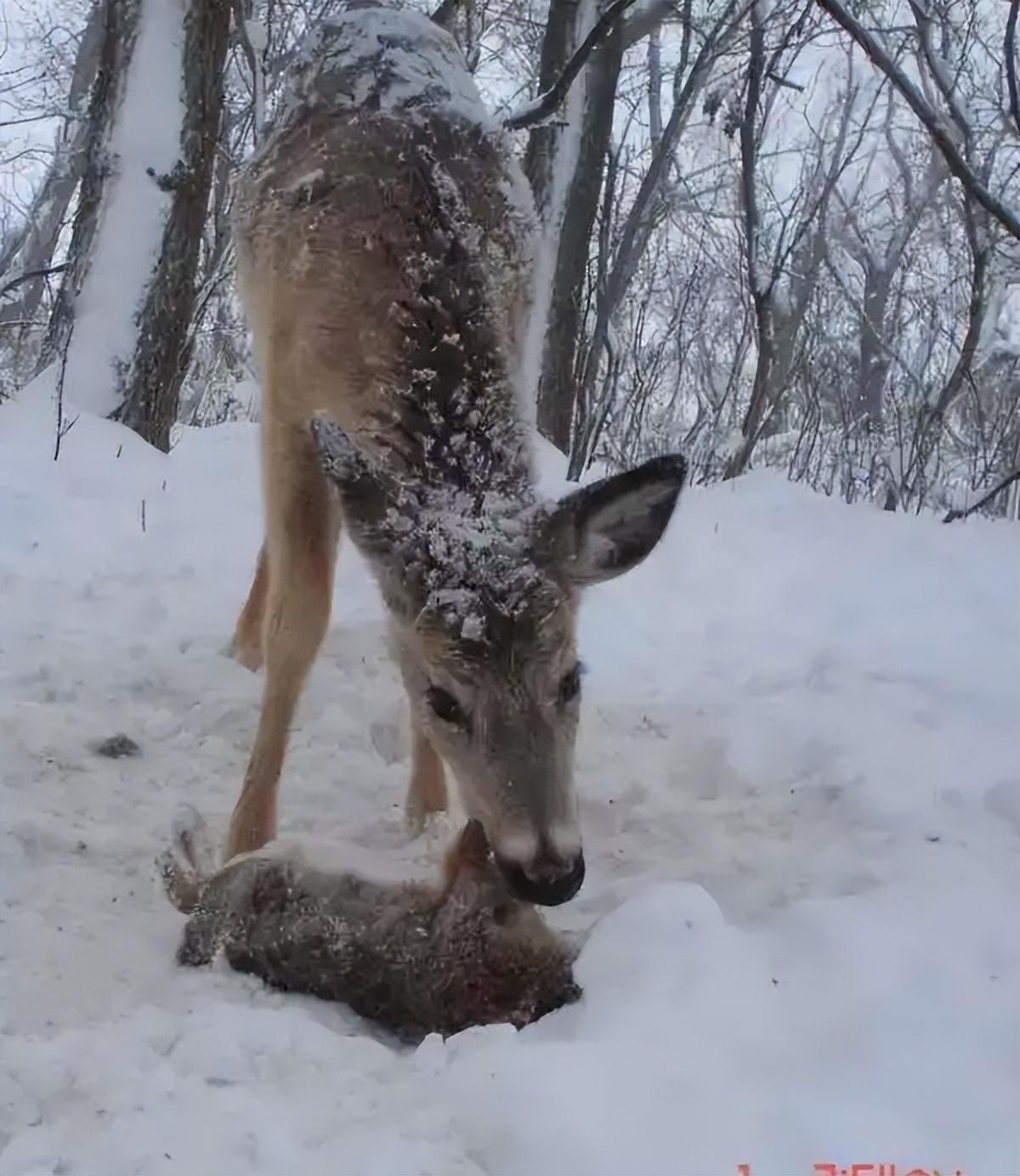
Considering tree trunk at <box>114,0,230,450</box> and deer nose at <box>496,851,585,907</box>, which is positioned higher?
tree trunk at <box>114,0,230,450</box>

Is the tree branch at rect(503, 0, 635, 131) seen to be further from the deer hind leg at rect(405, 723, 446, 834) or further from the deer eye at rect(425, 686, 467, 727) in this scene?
the deer eye at rect(425, 686, 467, 727)

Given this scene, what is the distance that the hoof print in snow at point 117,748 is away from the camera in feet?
12.5

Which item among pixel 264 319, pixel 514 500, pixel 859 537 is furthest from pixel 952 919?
pixel 859 537

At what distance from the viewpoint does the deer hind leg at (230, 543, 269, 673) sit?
4926 millimetres

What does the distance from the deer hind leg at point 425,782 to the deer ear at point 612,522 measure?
1025mm

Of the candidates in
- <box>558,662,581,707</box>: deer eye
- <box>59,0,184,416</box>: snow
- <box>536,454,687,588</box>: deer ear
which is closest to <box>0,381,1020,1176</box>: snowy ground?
<box>558,662,581,707</box>: deer eye

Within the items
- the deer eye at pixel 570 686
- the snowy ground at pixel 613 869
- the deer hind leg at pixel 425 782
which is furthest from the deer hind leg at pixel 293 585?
the deer eye at pixel 570 686

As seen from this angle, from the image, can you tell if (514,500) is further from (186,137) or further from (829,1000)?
(186,137)

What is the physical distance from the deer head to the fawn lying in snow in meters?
0.09

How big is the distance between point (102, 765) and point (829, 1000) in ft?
7.58

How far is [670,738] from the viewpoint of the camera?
169 inches

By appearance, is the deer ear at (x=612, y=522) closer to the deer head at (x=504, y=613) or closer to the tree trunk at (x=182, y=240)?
the deer head at (x=504, y=613)

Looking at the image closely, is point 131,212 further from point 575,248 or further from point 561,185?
point 575,248

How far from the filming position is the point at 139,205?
770 cm
